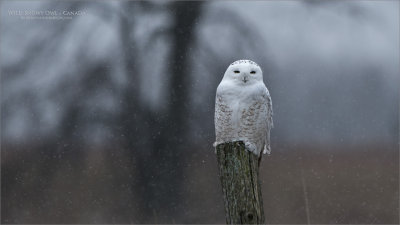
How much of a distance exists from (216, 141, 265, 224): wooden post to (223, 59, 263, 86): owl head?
1.04 feet

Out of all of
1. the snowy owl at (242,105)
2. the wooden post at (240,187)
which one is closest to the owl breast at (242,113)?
the snowy owl at (242,105)

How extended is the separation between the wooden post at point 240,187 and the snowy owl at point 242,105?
21 centimetres

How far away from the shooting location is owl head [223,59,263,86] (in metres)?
1.53

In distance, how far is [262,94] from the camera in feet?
5.05

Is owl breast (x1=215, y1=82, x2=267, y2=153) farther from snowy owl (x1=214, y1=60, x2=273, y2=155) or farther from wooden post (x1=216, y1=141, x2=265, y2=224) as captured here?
wooden post (x1=216, y1=141, x2=265, y2=224)

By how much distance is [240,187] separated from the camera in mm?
1238

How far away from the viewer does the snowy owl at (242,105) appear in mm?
1521

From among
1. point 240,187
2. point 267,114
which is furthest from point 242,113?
point 240,187

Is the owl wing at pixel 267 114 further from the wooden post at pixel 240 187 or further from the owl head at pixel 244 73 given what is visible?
the wooden post at pixel 240 187

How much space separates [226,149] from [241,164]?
2.9 inches

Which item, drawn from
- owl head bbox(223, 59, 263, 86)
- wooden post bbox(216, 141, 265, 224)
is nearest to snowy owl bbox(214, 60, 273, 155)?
owl head bbox(223, 59, 263, 86)

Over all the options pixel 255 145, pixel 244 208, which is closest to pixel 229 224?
pixel 244 208

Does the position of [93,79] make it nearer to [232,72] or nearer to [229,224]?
[232,72]

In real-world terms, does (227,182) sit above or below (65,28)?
below
